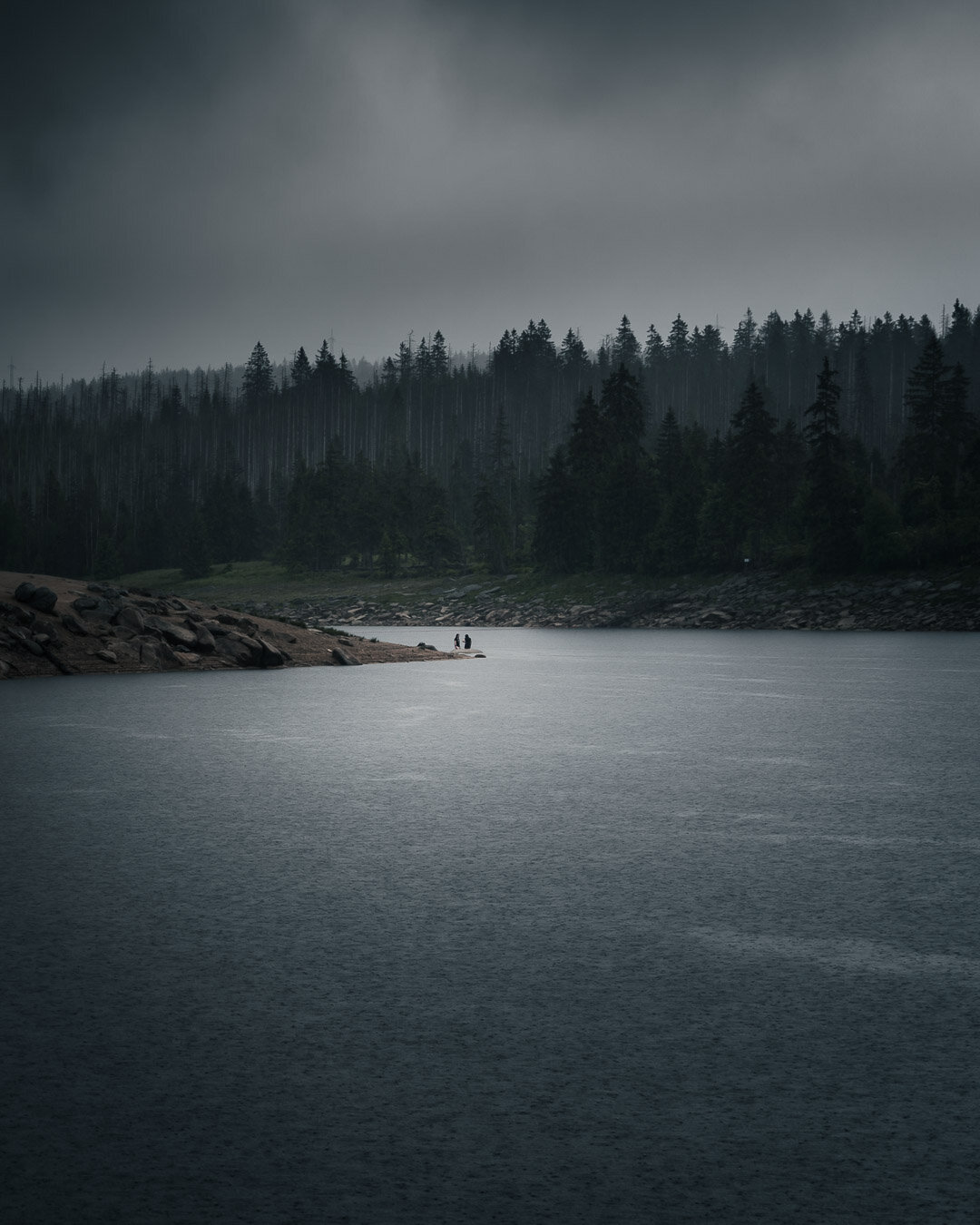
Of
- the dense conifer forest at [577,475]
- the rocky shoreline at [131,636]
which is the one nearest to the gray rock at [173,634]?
the rocky shoreline at [131,636]

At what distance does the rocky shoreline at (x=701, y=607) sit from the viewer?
69562 mm

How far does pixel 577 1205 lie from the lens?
3531 millimetres

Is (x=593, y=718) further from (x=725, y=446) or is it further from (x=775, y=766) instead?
(x=725, y=446)

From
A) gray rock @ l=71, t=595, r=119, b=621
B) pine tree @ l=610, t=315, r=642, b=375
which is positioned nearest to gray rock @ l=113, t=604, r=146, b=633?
gray rock @ l=71, t=595, r=119, b=621

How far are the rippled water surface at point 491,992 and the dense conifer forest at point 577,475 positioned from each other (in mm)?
70359

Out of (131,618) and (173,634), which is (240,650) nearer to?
(173,634)

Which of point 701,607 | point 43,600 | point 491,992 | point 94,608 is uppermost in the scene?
point 43,600

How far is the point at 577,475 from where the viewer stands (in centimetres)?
11238

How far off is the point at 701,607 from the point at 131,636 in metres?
56.3

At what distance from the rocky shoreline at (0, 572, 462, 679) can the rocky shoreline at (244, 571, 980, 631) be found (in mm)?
34048

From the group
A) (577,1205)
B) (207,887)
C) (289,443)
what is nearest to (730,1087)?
(577,1205)

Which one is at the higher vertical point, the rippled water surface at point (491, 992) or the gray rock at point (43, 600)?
the gray rock at point (43, 600)

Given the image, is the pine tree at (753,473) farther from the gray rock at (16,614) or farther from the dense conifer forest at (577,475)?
the gray rock at (16,614)

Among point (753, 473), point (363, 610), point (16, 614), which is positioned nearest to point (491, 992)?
point (16, 614)
